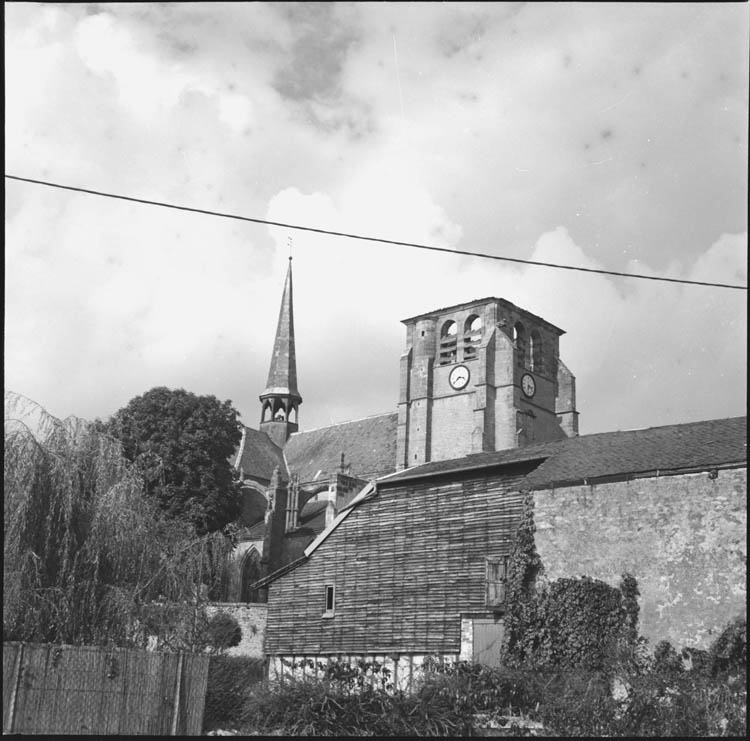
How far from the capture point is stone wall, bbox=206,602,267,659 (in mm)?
33438

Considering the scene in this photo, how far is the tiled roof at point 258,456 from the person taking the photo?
2427 inches

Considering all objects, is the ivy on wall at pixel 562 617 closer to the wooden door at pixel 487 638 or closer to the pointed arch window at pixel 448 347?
the wooden door at pixel 487 638

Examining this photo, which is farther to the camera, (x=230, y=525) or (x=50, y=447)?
(x=230, y=525)

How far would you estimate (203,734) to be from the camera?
49.8 ft

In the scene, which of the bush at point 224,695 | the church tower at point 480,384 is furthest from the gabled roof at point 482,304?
the bush at point 224,695

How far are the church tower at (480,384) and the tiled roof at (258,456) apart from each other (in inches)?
446

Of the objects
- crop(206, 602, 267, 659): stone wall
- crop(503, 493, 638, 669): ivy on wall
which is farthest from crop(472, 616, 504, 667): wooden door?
crop(206, 602, 267, 659): stone wall

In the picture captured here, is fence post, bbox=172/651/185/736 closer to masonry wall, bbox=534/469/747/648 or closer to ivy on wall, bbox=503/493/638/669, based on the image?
ivy on wall, bbox=503/493/638/669

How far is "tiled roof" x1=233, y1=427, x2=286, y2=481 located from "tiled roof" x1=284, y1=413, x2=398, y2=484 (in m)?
1.07

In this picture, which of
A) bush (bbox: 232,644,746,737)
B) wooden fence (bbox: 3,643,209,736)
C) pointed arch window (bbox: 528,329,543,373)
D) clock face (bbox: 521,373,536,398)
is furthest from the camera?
pointed arch window (bbox: 528,329,543,373)

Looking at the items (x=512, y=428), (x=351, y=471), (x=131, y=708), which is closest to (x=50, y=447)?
(x=131, y=708)

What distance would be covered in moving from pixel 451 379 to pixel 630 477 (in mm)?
35759

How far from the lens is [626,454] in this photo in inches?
895

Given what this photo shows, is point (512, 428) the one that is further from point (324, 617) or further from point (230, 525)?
point (324, 617)
